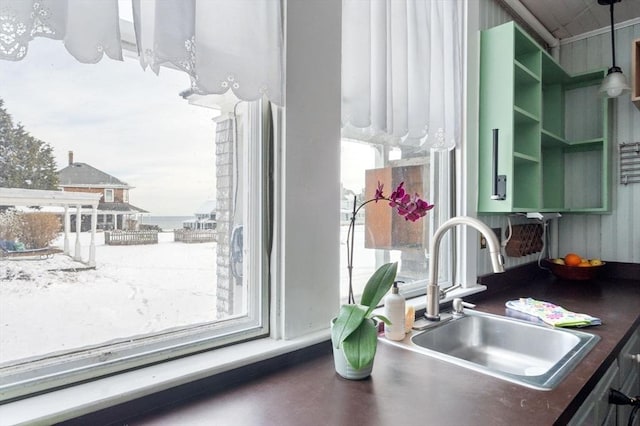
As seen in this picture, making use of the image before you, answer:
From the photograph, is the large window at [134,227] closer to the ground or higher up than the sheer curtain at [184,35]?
closer to the ground

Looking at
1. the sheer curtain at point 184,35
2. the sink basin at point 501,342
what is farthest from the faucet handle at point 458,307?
the sheer curtain at point 184,35

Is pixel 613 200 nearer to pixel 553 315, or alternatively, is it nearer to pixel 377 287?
pixel 553 315

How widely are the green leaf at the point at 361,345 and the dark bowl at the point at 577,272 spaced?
78.8 inches

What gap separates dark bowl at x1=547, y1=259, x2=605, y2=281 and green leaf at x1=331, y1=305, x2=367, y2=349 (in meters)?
→ 2.02

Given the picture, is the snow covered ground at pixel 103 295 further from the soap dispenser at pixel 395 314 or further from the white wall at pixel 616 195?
the white wall at pixel 616 195

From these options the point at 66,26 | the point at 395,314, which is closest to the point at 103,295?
the point at 66,26

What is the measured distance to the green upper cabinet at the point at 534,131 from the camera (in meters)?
1.83

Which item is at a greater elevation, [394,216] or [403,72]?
[403,72]

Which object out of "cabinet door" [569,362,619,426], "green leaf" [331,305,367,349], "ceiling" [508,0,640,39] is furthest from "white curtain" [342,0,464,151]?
"cabinet door" [569,362,619,426]

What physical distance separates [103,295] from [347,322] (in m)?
0.57

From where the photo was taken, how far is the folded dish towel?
1391 mm

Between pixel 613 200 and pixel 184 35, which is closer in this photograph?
pixel 184 35

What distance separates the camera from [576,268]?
91.9 inches

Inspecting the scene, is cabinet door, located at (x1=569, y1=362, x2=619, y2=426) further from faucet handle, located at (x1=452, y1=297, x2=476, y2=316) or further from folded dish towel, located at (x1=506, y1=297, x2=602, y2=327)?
faucet handle, located at (x1=452, y1=297, x2=476, y2=316)
